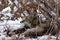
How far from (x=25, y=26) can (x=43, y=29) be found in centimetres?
42

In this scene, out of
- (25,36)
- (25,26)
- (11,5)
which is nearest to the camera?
(25,36)

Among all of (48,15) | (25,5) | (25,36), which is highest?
(25,5)

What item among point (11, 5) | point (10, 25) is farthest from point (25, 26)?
point (11, 5)

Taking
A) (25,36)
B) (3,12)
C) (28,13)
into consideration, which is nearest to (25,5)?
(28,13)

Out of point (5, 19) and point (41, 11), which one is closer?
point (41, 11)

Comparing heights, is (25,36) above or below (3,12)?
below

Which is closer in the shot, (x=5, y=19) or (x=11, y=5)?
(x=5, y=19)

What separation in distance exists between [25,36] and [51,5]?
0.76m

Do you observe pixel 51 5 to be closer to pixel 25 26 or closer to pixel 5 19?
pixel 25 26

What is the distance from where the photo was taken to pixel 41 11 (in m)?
4.53

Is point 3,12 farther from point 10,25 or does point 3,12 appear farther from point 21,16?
point 10,25

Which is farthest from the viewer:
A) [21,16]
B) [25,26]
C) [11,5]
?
[11,5]

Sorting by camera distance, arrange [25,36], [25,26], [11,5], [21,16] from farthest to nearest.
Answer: [11,5] → [21,16] → [25,26] → [25,36]

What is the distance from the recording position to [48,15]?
4477mm
